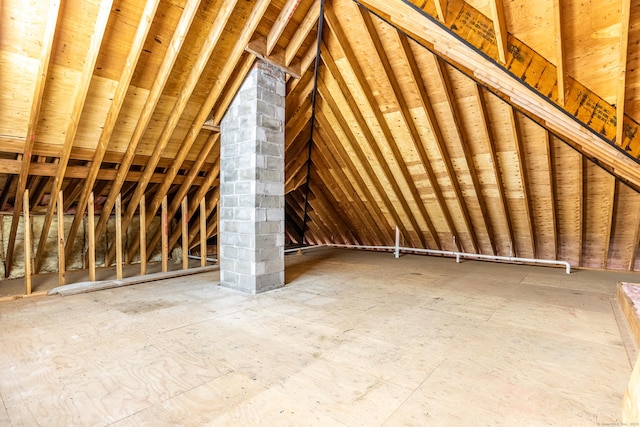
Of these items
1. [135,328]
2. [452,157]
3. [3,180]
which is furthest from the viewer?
[452,157]

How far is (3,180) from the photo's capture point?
4738 millimetres

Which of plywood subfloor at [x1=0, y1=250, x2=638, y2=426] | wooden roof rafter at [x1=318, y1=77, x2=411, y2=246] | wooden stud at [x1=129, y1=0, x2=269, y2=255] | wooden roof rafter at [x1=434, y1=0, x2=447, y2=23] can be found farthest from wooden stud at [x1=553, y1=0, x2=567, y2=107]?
wooden roof rafter at [x1=318, y1=77, x2=411, y2=246]

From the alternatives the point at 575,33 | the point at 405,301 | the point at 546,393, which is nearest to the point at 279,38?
the point at 575,33

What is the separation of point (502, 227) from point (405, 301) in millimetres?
3272

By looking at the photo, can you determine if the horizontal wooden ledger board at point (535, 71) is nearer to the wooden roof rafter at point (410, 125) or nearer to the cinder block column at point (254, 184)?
the wooden roof rafter at point (410, 125)

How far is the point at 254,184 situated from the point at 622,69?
3586mm

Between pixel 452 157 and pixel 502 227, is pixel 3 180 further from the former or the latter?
pixel 502 227

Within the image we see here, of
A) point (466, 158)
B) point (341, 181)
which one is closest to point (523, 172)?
point (466, 158)

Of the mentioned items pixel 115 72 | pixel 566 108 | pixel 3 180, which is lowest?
pixel 3 180

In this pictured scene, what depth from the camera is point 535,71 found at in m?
2.75

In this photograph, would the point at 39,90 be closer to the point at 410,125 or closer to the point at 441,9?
the point at 441,9

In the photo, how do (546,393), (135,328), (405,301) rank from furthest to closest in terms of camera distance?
(405,301) < (135,328) < (546,393)

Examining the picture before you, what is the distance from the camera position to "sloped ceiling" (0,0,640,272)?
8.98 feet

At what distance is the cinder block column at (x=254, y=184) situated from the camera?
4.16m
